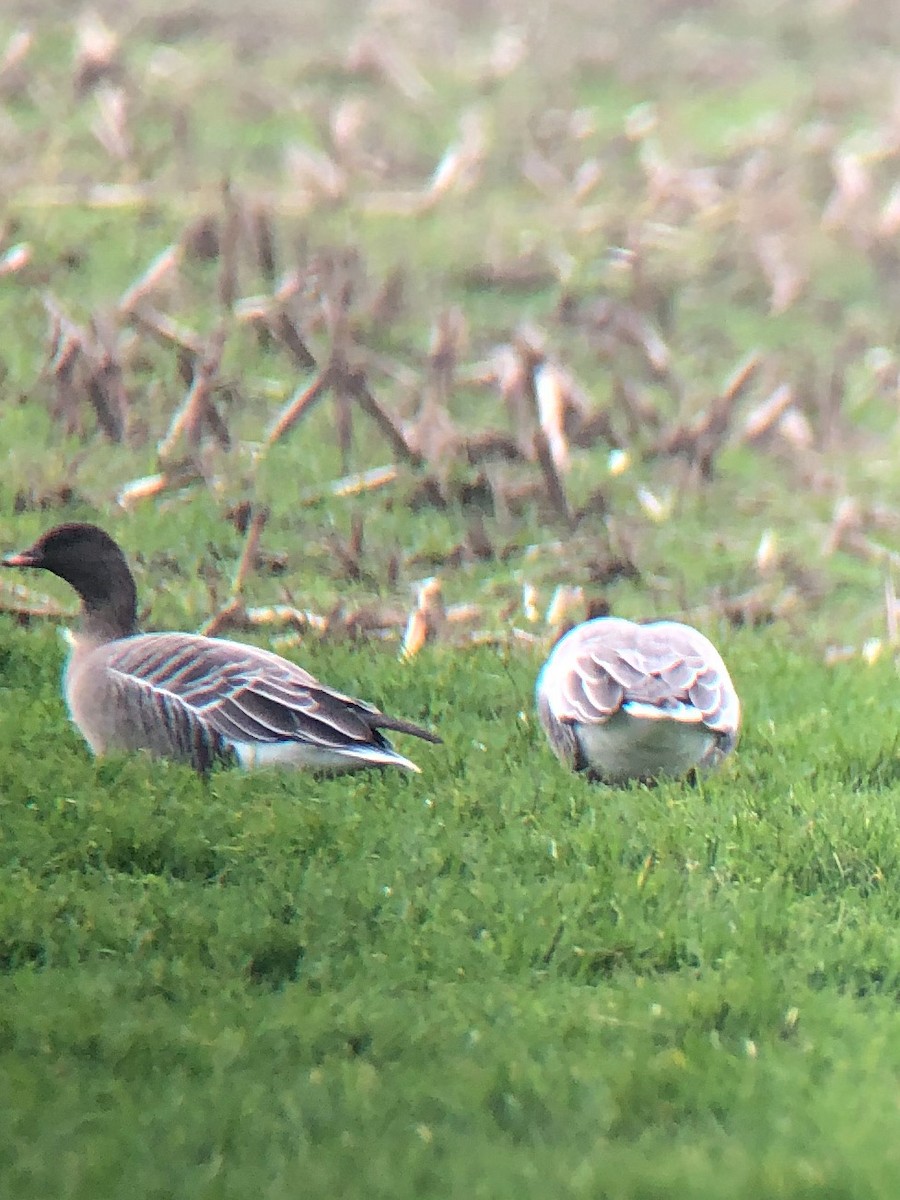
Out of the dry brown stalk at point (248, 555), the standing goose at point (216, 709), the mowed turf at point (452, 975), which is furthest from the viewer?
the dry brown stalk at point (248, 555)

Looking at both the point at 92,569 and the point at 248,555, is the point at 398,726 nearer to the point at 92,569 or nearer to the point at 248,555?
the point at 92,569

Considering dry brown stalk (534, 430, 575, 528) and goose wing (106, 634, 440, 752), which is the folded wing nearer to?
goose wing (106, 634, 440, 752)

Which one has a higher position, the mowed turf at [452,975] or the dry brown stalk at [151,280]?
the mowed turf at [452,975]

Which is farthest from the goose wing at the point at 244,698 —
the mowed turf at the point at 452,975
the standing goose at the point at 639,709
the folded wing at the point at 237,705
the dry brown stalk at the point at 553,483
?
the dry brown stalk at the point at 553,483

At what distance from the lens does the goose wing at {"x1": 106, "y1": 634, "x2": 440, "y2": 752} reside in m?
7.54

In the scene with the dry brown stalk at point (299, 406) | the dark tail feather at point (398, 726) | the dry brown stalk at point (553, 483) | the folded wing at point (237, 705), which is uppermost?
the folded wing at point (237, 705)

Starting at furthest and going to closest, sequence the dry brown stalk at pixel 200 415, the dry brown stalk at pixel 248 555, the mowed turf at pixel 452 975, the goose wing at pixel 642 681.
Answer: the dry brown stalk at pixel 200 415, the dry brown stalk at pixel 248 555, the goose wing at pixel 642 681, the mowed turf at pixel 452 975

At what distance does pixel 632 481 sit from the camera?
12891 mm

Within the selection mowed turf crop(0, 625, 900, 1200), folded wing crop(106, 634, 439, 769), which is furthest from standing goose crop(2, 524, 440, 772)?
mowed turf crop(0, 625, 900, 1200)

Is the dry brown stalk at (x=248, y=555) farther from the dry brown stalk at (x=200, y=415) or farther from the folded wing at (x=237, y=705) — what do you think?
the folded wing at (x=237, y=705)

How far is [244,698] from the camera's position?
7672mm

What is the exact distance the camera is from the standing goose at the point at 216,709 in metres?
7.54

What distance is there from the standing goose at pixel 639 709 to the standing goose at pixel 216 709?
54 centimetres

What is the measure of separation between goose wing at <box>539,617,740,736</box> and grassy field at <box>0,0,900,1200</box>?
30cm
